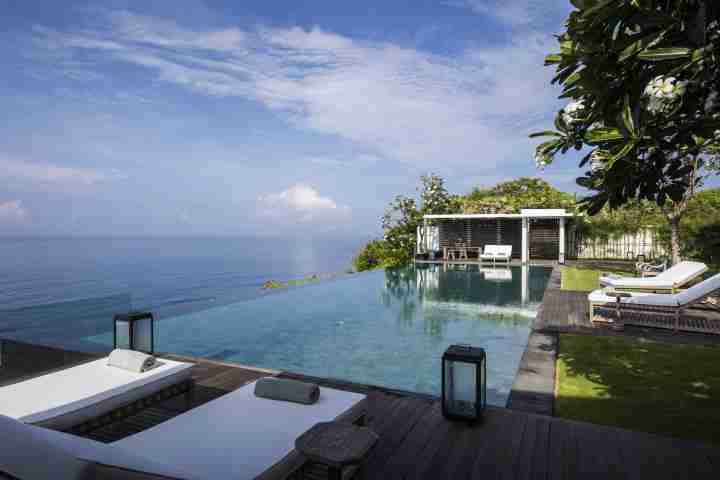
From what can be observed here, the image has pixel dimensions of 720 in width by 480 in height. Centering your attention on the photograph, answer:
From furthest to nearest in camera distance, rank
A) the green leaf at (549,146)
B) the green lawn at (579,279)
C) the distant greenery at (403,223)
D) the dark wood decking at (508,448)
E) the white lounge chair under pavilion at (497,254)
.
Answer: the distant greenery at (403,223) → the white lounge chair under pavilion at (497,254) → the green lawn at (579,279) → the dark wood decking at (508,448) → the green leaf at (549,146)

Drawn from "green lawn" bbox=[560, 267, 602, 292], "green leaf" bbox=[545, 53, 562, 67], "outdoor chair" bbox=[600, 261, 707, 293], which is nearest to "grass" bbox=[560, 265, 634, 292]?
"green lawn" bbox=[560, 267, 602, 292]

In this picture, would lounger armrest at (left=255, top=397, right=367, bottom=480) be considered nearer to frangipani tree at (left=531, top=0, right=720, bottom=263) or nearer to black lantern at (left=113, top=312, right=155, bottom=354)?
frangipani tree at (left=531, top=0, right=720, bottom=263)

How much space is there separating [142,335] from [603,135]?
4496 millimetres

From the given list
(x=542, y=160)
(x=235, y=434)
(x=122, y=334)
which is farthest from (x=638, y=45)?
(x=122, y=334)

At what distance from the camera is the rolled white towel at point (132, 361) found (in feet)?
11.4

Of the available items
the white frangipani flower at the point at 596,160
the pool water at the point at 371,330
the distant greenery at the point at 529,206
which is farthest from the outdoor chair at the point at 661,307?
the distant greenery at the point at 529,206

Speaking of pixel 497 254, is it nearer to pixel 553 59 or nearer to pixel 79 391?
pixel 553 59

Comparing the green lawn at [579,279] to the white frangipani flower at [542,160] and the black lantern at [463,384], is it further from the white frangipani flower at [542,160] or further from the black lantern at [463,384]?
the white frangipani flower at [542,160]

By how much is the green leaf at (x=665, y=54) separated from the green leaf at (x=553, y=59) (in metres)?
0.70

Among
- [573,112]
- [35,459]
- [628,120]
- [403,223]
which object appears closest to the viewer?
[35,459]

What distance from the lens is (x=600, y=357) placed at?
517 cm

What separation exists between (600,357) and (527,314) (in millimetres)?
3271

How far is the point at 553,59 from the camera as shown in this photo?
7.52ft

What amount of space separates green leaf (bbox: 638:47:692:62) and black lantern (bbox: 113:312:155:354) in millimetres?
4637
